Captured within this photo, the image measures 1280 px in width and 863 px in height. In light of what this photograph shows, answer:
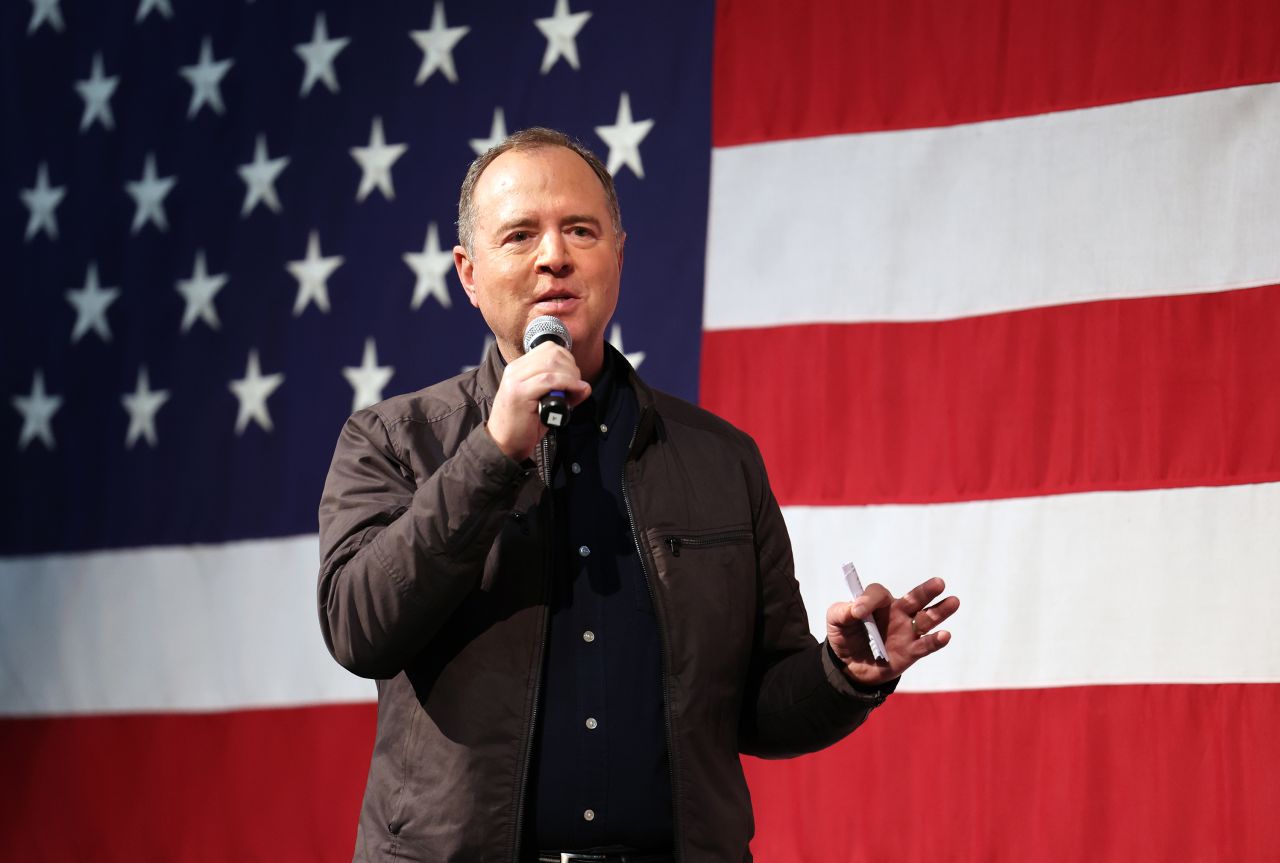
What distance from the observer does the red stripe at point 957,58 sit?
9.07 feet

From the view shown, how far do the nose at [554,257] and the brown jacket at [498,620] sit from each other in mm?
184

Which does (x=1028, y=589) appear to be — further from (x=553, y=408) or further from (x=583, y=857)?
(x=553, y=408)

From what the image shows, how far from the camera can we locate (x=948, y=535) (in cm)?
284

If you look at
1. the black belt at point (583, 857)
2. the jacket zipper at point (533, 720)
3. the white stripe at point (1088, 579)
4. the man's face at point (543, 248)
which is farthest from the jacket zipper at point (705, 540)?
the white stripe at point (1088, 579)

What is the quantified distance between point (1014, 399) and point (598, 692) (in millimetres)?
1471

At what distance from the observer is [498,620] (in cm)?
165

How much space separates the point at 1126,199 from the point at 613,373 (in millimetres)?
1376

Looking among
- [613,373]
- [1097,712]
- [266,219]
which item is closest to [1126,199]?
[1097,712]

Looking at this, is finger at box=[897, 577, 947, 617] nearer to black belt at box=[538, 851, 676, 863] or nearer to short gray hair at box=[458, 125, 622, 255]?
black belt at box=[538, 851, 676, 863]

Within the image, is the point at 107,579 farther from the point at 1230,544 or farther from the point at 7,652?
the point at 1230,544

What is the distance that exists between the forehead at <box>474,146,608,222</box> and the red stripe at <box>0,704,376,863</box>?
186cm

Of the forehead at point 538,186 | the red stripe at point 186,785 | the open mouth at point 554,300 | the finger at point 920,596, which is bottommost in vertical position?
the red stripe at point 186,785

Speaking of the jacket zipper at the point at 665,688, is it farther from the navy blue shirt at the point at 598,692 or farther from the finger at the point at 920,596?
the finger at the point at 920,596

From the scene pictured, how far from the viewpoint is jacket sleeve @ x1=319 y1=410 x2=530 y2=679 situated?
4.94 feet
